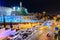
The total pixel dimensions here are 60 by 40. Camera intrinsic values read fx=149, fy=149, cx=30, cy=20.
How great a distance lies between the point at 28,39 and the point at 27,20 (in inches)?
68.2

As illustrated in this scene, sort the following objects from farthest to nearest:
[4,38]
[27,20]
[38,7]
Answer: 1. [38,7]
2. [27,20]
3. [4,38]

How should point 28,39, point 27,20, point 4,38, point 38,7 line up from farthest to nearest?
point 38,7
point 27,20
point 28,39
point 4,38

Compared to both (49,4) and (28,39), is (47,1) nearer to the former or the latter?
(49,4)

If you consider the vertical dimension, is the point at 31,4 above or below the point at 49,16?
above

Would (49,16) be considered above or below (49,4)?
below

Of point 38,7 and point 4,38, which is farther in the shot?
point 38,7

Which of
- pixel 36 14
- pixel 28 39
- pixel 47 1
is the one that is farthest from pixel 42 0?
pixel 28 39

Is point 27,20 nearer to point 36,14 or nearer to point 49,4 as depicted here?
point 36,14

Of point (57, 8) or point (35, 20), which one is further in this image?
point (57, 8)

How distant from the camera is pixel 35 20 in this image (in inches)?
129

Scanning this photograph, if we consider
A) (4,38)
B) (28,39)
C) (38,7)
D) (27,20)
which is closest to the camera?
(4,38)

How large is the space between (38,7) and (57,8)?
1.65ft

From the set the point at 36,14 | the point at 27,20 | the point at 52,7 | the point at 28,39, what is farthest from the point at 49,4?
the point at 28,39

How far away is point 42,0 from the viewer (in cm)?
361
